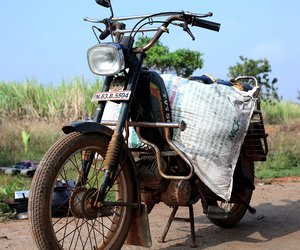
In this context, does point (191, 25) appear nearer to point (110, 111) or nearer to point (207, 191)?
point (110, 111)

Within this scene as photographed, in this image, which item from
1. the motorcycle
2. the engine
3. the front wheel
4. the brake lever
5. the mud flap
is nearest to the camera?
the front wheel

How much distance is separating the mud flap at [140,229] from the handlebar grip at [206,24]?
1.32m

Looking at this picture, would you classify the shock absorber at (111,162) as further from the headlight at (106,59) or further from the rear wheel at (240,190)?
the rear wheel at (240,190)

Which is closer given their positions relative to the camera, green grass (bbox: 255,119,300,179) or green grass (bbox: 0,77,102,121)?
green grass (bbox: 255,119,300,179)

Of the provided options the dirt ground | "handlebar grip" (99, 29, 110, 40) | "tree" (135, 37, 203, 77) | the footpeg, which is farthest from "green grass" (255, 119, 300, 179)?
"tree" (135, 37, 203, 77)

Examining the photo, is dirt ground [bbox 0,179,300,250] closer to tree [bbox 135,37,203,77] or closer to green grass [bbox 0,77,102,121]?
green grass [bbox 0,77,102,121]

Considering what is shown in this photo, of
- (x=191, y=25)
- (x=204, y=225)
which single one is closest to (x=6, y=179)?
(x=204, y=225)

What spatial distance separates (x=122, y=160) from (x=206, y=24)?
3.69 feet

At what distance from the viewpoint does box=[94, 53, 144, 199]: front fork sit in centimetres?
343

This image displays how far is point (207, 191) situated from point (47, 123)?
1051 centimetres

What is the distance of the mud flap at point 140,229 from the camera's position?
3.66 m

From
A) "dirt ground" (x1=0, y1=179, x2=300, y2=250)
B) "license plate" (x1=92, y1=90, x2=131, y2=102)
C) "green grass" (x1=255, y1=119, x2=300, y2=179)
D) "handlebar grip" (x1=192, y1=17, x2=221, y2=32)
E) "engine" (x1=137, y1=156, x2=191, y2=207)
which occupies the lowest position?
"green grass" (x1=255, y1=119, x2=300, y2=179)

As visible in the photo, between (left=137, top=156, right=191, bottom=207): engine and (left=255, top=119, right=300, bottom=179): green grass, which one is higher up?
(left=137, top=156, right=191, bottom=207): engine

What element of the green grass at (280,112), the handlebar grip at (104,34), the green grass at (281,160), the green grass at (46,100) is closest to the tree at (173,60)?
the green grass at (280,112)
